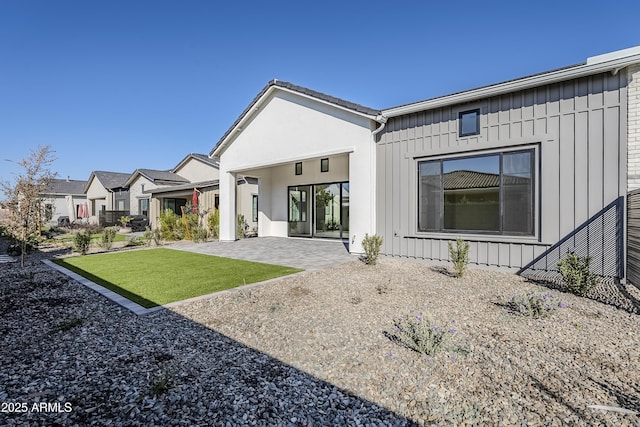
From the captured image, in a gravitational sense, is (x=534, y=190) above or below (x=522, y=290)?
above

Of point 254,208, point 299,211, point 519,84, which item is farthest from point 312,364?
point 254,208

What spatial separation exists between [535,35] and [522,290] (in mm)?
9452

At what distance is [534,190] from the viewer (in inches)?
248

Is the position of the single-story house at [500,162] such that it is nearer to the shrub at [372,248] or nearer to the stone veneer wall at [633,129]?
the stone veneer wall at [633,129]

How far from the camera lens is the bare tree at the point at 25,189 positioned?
839 centimetres

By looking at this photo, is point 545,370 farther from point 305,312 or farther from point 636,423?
point 305,312

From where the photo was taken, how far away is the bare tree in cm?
839

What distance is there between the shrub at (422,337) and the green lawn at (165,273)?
3.60 meters

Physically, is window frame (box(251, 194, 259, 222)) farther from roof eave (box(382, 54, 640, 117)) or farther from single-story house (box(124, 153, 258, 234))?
roof eave (box(382, 54, 640, 117))

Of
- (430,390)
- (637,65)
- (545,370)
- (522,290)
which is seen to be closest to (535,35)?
(637,65)

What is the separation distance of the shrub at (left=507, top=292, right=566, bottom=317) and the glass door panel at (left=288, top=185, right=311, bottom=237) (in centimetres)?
1052

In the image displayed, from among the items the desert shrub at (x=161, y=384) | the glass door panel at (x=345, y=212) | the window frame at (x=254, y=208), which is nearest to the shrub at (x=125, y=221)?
the window frame at (x=254, y=208)

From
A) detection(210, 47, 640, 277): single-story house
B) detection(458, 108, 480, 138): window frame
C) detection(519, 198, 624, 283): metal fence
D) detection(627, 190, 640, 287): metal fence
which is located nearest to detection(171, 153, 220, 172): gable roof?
detection(210, 47, 640, 277): single-story house

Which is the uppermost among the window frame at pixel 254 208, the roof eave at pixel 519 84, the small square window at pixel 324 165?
the roof eave at pixel 519 84
